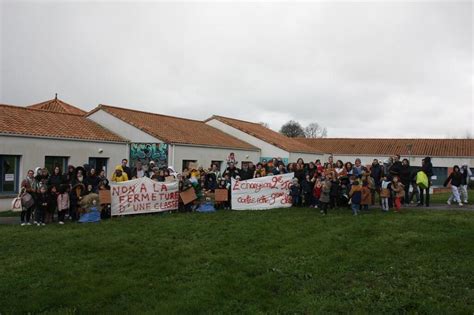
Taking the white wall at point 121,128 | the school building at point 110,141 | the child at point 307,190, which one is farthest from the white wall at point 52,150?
the child at point 307,190

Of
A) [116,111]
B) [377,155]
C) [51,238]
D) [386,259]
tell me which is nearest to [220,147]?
[116,111]

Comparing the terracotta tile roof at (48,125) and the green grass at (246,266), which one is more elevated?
the terracotta tile roof at (48,125)

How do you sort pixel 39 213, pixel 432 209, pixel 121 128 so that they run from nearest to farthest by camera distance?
1. pixel 39 213
2. pixel 432 209
3. pixel 121 128

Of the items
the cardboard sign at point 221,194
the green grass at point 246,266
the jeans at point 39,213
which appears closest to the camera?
the green grass at point 246,266

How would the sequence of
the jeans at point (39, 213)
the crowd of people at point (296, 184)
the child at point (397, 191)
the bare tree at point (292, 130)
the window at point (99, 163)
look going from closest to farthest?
the jeans at point (39, 213), the crowd of people at point (296, 184), the child at point (397, 191), the window at point (99, 163), the bare tree at point (292, 130)

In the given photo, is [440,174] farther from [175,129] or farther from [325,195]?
[325,195]

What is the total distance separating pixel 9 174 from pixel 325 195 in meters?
14.6

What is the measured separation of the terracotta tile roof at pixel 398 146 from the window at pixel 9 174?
41433 millimetres

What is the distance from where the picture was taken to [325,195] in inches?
540

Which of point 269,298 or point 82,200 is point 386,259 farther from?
point 82,200

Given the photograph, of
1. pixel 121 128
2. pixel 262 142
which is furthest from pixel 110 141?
pixel 262 142

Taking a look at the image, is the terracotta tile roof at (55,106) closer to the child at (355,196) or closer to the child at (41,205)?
the child at (41,205)

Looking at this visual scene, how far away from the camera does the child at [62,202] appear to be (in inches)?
520

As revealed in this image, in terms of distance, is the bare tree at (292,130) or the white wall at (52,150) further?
the bare tree at (292,130)
